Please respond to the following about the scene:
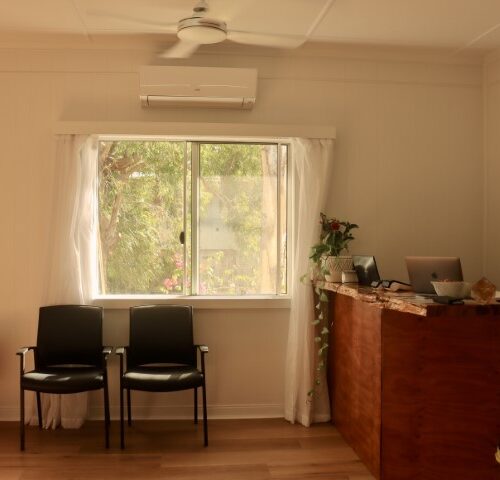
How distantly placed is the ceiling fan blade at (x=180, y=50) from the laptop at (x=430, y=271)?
2.35 m

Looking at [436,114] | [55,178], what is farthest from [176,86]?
[436,114]

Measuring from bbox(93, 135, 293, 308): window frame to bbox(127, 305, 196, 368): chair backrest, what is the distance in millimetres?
209

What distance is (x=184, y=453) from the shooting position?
3754 mm

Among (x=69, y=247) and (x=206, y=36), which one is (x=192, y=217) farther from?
(x=206, y=36)

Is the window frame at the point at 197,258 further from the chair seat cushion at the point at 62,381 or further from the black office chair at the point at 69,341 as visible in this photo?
the chair seat cushion at the point at 62,381

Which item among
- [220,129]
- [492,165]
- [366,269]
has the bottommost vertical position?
[366,269]

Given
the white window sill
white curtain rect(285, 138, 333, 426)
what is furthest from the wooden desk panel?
the white window sill

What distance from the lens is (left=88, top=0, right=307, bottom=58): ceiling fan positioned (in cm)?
359

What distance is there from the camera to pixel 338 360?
4.17m

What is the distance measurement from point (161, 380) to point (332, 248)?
1.55 metres

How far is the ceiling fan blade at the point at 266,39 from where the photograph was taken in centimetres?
414

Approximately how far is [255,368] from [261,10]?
8.71 ft

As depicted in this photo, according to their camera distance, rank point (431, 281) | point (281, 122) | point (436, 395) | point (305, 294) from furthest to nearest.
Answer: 1. point (281, 122)
2. point (305, 294)
3. point (431, 281)
4. point (436, 395)

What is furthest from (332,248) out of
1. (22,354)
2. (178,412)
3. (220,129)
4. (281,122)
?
(22,354)
